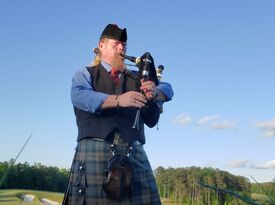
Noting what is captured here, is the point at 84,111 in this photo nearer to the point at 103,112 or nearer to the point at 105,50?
the point at 103,112

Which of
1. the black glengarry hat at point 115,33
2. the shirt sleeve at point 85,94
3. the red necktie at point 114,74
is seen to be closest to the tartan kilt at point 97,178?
the shirt sleeve at point 85,94

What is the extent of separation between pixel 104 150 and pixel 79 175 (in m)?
0.31

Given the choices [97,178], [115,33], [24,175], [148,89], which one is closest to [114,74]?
[115,33]

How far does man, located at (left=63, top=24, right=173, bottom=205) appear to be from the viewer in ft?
11.3

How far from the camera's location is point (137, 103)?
3.32 m

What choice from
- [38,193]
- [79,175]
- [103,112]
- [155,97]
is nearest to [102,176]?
[79,175]

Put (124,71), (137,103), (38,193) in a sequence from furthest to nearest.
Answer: (38,193) → (124,71) → (137,103)

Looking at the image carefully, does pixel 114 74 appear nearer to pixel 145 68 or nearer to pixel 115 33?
pixel 115 33

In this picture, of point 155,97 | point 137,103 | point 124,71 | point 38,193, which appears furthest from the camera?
point 38,193

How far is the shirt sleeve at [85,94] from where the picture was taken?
3459mm

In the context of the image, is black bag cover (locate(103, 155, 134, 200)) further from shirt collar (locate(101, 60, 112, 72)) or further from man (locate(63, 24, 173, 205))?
shirt collar (locate(101, 60, 112, 72))

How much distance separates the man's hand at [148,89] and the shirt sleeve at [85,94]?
31cm

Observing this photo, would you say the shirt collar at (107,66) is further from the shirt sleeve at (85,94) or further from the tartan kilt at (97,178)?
the tartan kilt at (97,178)

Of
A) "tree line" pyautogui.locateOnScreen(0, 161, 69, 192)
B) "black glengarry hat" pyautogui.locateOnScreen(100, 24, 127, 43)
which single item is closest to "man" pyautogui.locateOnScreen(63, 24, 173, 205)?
"black glengarry hat" pyautogui.locateOnScreen(100, 24, 127, 43)
